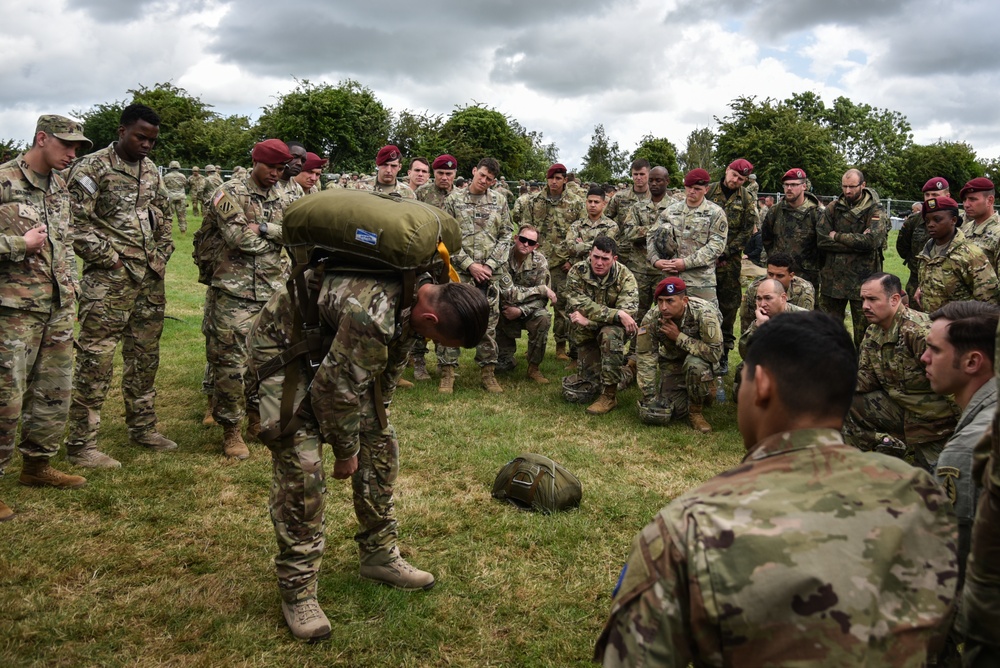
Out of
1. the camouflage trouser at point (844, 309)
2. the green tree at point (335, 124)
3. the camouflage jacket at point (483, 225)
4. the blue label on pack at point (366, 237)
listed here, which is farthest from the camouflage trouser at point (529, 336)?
the green tree at point (335, 124)

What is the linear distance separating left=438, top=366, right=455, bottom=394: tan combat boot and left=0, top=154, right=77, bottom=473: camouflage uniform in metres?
3.84

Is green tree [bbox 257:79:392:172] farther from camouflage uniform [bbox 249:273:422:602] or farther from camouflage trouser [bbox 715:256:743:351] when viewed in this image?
camouflage uniform [bbox 249:273:422:602]

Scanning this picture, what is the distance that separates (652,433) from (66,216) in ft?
16.7

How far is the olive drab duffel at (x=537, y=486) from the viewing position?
5.04 m

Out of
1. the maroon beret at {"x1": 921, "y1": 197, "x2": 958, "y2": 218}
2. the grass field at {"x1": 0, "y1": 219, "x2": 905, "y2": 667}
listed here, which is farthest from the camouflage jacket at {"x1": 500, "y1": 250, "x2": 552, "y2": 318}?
the maroon beret at {"x1": 921, "y1": 197, "x2": 958, "y2": 218}

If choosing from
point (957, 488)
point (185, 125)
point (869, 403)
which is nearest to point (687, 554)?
point (957, 488)

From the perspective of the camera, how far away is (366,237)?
117 inches

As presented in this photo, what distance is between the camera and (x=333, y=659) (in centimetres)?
345

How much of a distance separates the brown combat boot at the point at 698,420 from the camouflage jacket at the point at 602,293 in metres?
1.25

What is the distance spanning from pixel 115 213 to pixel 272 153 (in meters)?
1.26

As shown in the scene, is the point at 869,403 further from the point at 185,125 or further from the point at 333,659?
the point at 185,125

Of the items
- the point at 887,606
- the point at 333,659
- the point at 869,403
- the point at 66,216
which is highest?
the point at 66,216

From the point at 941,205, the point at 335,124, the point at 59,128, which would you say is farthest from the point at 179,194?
the point at 941,205

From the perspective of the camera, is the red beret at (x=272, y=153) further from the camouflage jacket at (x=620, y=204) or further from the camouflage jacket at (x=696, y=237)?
the camouflage jacket at (x=620, y=204)
